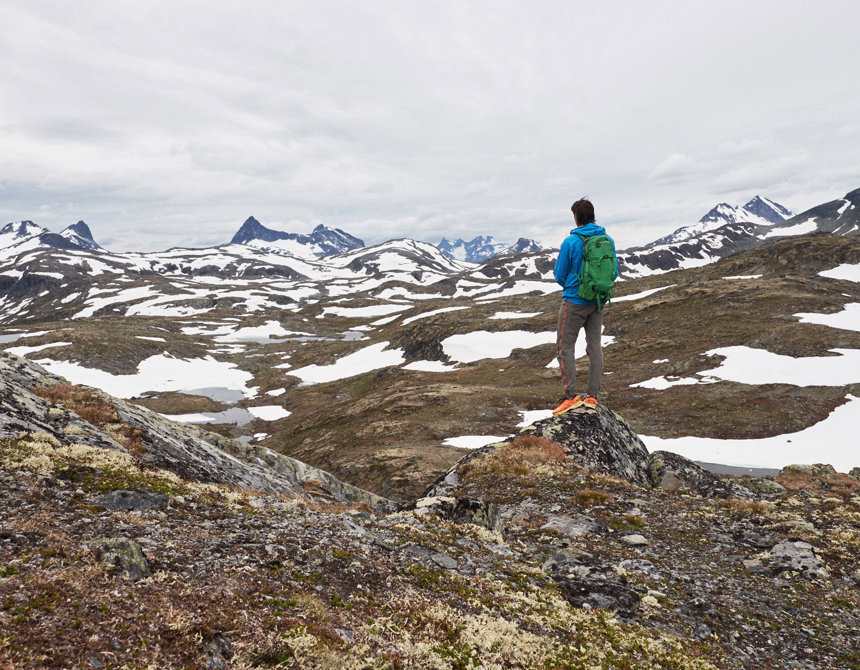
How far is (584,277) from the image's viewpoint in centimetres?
1212

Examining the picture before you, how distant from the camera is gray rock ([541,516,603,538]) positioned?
11.0 metres

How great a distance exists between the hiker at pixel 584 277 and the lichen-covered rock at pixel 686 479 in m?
5.76

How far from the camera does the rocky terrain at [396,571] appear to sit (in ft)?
16.8

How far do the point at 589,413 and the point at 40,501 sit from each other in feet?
51.7

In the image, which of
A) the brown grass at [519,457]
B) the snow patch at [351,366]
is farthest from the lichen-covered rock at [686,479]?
the snow patch at [351,366]

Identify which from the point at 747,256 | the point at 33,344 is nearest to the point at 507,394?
the point at 747,256

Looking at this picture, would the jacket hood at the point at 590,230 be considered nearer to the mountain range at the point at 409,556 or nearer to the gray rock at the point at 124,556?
the mountain range at the point at 409,556

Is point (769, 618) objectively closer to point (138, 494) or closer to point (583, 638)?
point (583, 638)

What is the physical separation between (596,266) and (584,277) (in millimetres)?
420

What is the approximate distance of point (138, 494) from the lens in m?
8.60

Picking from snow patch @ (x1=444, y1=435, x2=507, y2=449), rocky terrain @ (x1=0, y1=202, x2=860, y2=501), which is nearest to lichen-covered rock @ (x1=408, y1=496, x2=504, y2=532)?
rocky terrain @ (x1=0, y1=202, x2=860, y2=501)

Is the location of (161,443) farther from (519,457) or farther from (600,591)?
(600,591)

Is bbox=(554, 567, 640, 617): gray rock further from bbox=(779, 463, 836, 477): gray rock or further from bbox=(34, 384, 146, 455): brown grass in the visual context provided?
bbox=(779, 463, 836, 477): gray rock

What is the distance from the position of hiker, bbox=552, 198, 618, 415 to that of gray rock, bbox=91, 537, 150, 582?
10116mm
